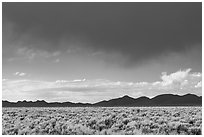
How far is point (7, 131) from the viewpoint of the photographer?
1112 cm

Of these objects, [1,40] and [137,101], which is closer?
[1,40]

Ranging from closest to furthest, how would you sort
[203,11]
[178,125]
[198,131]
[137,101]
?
[203,11], [198,131], [178,125], [137,101]

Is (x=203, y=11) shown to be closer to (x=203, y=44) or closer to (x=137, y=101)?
(x=203, y=44)

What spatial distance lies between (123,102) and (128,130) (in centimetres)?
13817

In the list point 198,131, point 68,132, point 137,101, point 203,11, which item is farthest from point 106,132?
point 137,101

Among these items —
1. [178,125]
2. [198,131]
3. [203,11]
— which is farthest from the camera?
[178,125]

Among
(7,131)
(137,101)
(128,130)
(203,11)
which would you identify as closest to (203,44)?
(203,11)

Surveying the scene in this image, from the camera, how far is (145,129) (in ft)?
36.0

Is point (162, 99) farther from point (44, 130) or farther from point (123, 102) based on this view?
point (44, 130)

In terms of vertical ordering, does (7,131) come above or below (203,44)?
below

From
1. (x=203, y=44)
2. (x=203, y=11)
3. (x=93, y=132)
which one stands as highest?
(x=203, y=11)

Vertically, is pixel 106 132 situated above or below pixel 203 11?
below

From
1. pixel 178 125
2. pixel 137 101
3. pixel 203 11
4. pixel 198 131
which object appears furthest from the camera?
pixel 137 101

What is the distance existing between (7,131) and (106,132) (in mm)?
3634
